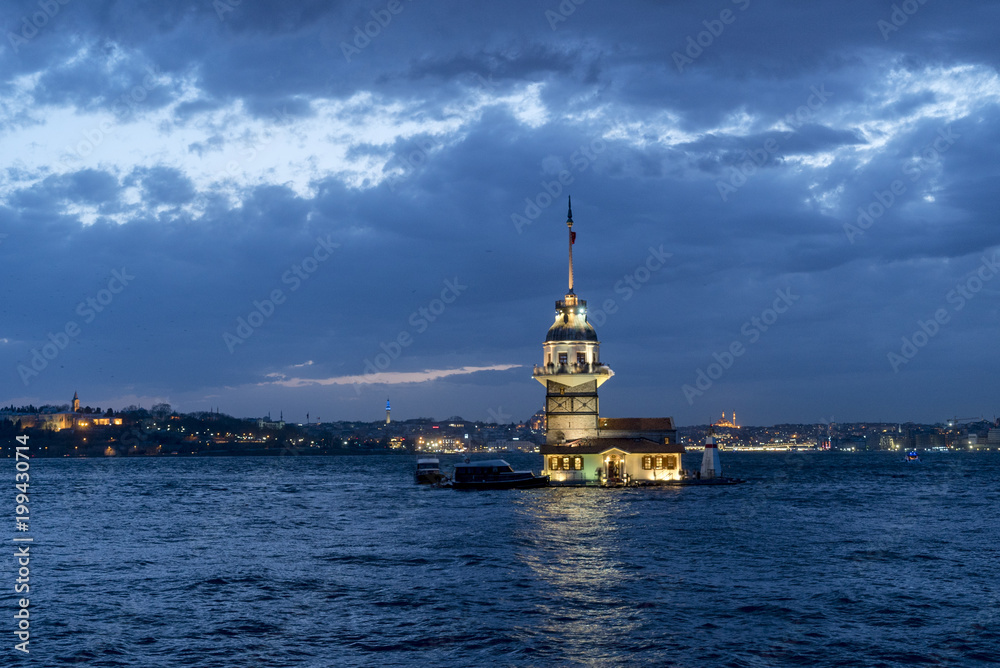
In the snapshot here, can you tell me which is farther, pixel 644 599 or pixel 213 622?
pixel 644 599

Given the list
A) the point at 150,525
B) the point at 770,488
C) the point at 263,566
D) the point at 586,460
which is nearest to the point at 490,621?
the point at 263,566

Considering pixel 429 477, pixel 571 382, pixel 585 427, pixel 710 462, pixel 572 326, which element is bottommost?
pixel 429 477

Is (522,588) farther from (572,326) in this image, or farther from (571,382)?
(572,326)

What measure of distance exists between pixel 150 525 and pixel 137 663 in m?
40.5

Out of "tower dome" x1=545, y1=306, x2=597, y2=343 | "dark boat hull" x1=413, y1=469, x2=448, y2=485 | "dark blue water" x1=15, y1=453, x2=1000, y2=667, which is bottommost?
"dark boat hull" x1=413, y1=469, x2=448, y2=485

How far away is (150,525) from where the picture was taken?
6238cm

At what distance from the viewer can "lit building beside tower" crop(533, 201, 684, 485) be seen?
284 feet

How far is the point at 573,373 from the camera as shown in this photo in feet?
296

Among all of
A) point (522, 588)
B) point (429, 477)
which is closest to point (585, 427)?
point (429, 477)

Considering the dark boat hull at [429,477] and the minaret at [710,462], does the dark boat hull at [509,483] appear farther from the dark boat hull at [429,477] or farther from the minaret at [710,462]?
the minaret at [710,462]

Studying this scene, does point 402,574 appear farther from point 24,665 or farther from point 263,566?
point 24,665

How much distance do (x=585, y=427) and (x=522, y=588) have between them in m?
56.1

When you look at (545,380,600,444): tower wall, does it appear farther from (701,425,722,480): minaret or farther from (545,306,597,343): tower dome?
(701,425,722,480): minaret

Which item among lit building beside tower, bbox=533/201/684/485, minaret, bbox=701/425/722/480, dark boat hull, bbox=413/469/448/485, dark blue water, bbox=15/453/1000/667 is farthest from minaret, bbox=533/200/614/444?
dark blue water, bbox=15/453/1000/667
